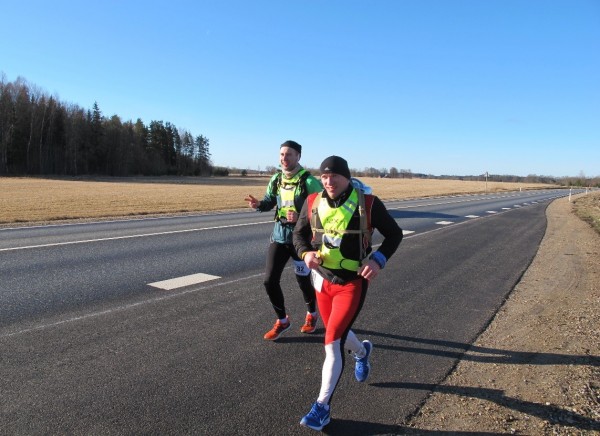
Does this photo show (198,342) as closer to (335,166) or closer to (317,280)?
(317,280)

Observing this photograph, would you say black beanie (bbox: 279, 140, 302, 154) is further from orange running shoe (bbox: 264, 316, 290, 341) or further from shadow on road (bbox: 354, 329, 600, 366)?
shadow on road (bbox: 354, 329, 600, 366)

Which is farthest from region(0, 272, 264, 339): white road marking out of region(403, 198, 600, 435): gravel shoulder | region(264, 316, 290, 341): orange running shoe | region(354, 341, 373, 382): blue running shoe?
region(403, 198, 600, 435): gravel shoulder

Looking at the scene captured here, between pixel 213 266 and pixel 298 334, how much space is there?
3.80 m

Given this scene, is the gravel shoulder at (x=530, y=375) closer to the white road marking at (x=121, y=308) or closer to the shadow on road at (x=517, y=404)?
the shadow on road at (x=517, y=404)

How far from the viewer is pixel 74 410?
123 inches

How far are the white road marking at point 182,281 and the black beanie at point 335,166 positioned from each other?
4.13 metres

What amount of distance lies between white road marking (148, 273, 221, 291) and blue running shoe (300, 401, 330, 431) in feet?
13.1

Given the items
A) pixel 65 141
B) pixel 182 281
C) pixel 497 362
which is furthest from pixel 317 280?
pixel 65 141

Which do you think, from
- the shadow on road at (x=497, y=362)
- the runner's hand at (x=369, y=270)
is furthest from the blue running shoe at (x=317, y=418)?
the runner's hand at (x=369, y=270)

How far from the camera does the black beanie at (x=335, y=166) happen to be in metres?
3.23

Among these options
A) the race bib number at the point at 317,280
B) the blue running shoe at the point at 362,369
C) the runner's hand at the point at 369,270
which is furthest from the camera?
the blue running shoe at the point at 362,369

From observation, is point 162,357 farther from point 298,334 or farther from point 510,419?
point 510,419

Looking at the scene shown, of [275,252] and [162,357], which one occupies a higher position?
[275,252]

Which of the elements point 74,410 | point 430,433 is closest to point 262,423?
point 430,433
